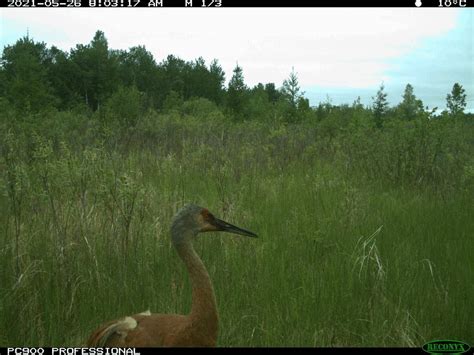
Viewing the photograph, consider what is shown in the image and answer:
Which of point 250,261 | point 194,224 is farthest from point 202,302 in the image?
point 250,261

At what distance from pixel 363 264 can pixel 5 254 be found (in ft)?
9.77

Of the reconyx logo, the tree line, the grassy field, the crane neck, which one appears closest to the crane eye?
the crane neck

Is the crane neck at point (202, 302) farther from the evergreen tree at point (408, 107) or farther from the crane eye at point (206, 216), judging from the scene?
the evergreen tree at point (408, 107)

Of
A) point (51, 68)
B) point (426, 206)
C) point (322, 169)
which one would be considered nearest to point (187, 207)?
point (426, 206)

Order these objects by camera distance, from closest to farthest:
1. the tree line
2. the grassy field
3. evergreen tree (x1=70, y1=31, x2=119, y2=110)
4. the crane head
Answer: the crane head
the grassy field
the tree line
evergreen tree (x1=70, y1=31, x2=119, y2=110)

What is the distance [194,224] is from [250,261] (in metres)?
1.34

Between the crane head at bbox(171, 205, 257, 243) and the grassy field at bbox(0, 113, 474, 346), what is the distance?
816mm

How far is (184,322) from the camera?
90.7 inches

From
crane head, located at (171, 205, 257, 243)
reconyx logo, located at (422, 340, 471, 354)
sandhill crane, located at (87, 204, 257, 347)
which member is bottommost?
reconyx logo, located at (422, 340, 471, 354)

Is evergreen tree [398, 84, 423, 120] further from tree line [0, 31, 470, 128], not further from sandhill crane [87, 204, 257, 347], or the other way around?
sandhill crane [87, 204, 257, 347]

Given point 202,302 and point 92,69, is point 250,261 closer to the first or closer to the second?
point 202,302

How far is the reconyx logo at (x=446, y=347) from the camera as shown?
8.13 ft

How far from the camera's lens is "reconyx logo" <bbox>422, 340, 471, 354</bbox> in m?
2.48

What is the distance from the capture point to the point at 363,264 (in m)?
3.49
